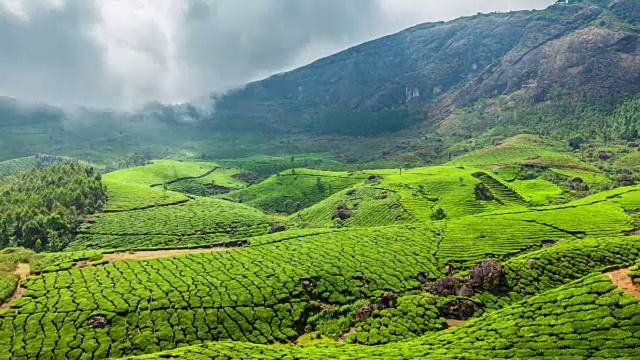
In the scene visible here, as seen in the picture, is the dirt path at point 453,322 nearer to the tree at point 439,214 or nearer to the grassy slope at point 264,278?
the grassy slope at point 264,278

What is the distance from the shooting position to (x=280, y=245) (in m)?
123

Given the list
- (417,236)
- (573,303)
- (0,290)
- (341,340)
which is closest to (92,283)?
(0,290)

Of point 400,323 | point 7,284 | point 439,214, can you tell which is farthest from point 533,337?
point 439,214

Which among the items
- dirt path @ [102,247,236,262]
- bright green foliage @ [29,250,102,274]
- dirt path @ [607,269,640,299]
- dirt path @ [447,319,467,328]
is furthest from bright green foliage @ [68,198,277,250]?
dirt path @ [607,269,640,299]

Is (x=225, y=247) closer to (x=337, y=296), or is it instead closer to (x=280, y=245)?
(x=280, y=245)

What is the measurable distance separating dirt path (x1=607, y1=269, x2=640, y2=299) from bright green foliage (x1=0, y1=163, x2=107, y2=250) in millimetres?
162391

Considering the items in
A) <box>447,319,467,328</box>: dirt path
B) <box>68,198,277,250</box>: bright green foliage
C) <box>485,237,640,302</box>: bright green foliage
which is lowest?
<box>447,319,467,328</box>: dirt path

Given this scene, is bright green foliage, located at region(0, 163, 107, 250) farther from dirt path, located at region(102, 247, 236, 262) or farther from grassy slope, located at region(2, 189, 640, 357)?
grassy slope, located at region(2, 189, 640, 357)

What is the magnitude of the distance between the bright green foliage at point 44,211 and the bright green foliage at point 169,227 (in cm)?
687

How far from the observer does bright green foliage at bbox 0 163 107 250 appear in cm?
15112

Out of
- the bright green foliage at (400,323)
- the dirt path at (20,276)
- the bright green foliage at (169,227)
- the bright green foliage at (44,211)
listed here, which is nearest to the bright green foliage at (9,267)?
the dirt path at (20,276)

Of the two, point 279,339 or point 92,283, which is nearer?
point 279,339

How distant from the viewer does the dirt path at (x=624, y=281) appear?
61.9 meters

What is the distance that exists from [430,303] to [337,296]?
21.0 meters
